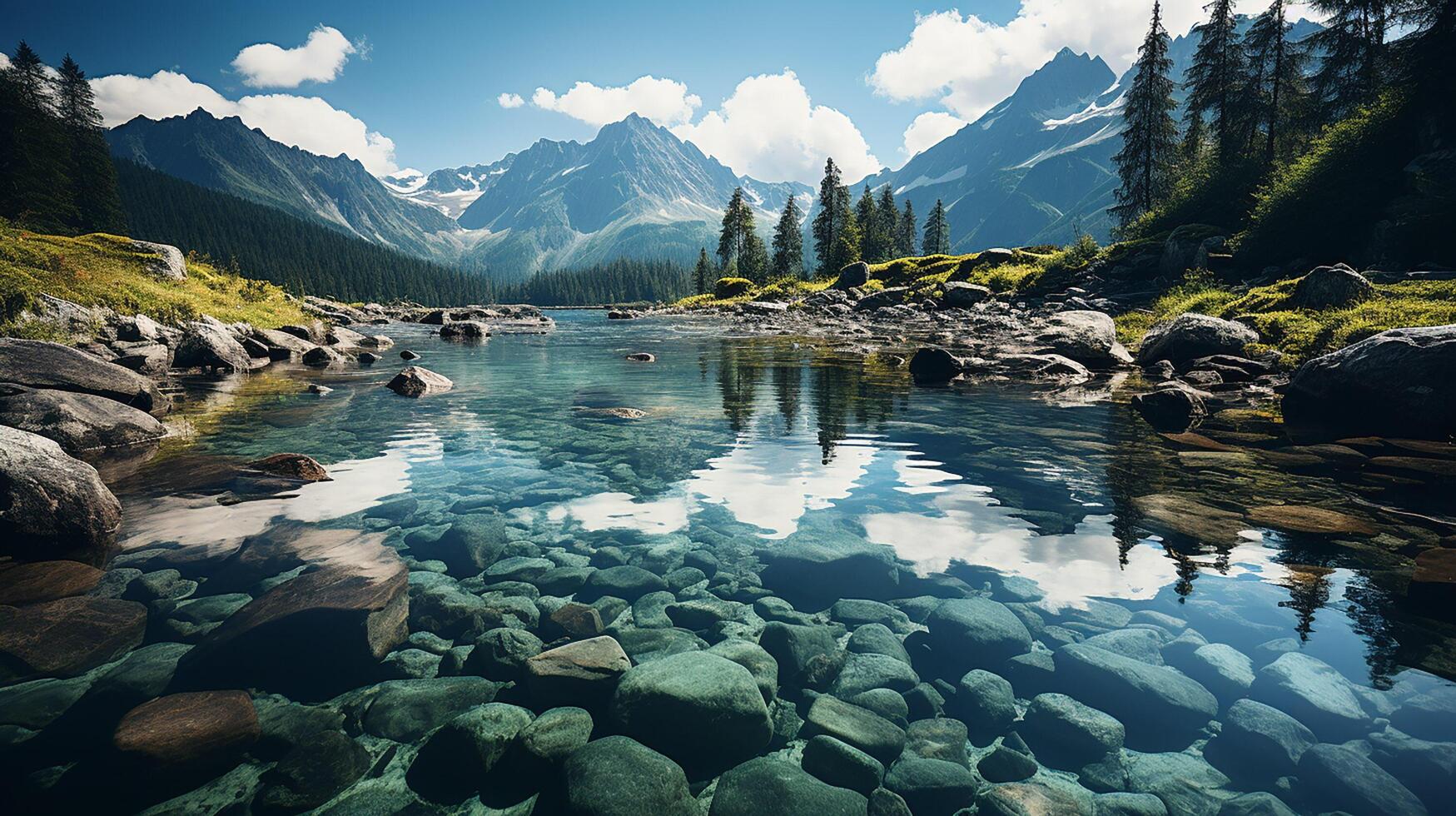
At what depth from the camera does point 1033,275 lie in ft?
137

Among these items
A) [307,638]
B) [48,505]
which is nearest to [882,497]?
[307,638]

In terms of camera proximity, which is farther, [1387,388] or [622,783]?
[1387,388]

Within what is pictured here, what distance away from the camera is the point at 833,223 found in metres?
85.9

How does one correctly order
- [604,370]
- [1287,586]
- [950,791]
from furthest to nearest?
[604,370] < [1287,586] < [950,791]

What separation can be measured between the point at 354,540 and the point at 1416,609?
8915mm

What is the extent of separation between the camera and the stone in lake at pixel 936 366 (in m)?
17.2

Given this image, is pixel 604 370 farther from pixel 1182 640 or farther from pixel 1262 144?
pixel 1262 144

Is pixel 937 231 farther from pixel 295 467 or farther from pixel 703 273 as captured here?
pixel 295 467

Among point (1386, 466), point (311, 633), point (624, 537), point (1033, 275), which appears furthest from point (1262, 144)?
→ point (311, 633)

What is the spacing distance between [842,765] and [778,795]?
0.41 meters

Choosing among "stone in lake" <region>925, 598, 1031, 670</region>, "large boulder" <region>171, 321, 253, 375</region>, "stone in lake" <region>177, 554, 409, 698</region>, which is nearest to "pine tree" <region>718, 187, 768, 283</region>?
"large boulder" <region>171, 321, 253, 375</region>

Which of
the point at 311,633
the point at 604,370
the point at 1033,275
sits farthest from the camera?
the point at 1033,275

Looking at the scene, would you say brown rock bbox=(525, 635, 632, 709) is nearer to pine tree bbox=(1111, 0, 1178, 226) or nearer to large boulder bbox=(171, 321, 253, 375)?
large boulder bbox=(171, 321, 253, 375)

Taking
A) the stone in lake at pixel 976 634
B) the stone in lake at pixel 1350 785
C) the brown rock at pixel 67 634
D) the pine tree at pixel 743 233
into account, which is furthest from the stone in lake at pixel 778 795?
the pine tree at pixel 743 233
